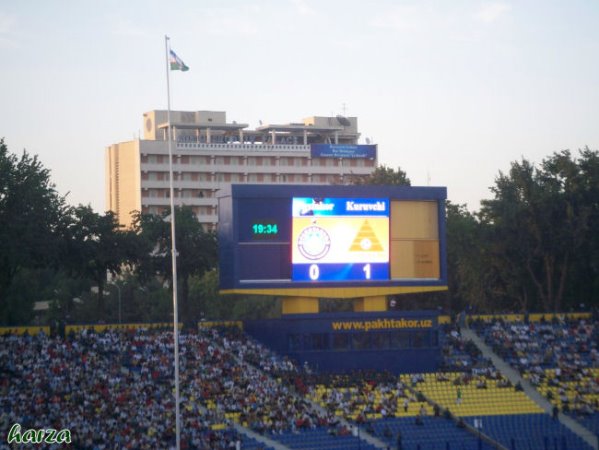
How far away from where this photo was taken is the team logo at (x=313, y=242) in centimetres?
5809

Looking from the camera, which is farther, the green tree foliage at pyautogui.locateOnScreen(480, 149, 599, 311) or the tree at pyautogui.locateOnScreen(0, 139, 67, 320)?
the green tree foliage at pyautogui.locateOnScreen(480, 149, 599, 311)

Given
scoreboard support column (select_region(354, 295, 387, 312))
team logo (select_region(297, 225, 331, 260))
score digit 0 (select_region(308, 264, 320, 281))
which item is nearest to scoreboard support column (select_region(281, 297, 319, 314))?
score digit 0 (select_region(308, 264, 320, 281))

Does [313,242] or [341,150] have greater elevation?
[341,150]

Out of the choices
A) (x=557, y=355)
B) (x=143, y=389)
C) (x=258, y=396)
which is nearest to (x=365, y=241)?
(x=258, y=396)

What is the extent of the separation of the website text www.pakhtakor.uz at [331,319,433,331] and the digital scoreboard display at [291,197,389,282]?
2900 mm

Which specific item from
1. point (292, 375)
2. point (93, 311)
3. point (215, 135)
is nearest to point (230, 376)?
point (292, 375)

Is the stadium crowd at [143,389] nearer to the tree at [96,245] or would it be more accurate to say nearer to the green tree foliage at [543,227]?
the tree at [96,245]

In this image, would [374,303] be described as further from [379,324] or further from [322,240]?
[322,240]

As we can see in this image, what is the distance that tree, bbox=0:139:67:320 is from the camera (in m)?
62.0

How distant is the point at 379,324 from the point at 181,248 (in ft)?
58.0

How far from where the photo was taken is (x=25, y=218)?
6334cm

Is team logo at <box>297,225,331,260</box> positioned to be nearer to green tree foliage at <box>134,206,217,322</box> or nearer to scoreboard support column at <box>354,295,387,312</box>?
scoreboard support column at <box>354,295,387,312</box>

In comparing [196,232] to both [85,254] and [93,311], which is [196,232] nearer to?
[85,254]

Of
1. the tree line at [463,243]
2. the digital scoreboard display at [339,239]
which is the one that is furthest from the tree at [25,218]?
the digital scoreboard display at [339,239]
